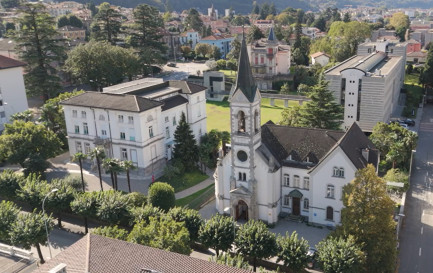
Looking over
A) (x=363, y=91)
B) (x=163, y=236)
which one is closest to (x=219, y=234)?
(x=163, y=236)

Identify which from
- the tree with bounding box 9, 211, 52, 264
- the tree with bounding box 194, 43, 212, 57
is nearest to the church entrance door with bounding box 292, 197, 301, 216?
the tree with bounding box 9, 211, 52, 264

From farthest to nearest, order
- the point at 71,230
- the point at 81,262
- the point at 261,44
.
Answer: the point at 261,44 < the point at 71,230 < the point at 81,262

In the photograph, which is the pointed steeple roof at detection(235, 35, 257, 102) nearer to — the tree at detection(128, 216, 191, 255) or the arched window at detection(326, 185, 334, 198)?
the arched window at detection(326, 185, 334, 198)

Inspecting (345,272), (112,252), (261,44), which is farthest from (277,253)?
(261,44)

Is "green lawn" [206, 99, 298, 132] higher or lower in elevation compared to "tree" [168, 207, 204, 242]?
lower

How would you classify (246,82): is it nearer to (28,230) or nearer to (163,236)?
(163,236)

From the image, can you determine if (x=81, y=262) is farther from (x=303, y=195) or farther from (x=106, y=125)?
(x=106, y=125)

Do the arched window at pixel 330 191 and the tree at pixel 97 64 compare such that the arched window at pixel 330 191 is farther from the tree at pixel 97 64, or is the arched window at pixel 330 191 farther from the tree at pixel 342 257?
the tree at pixel 97 64
